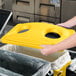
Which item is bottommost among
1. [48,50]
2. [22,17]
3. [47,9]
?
[22,17]

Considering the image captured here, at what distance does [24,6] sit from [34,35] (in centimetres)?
253

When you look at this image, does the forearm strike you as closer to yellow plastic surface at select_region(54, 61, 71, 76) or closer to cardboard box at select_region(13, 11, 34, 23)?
yellow plastic surface at select_region(54, 61, 71, 76)

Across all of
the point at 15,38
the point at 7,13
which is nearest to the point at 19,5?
the point at 7,13

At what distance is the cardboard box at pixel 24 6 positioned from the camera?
11.6ft

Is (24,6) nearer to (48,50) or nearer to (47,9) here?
(47,9)

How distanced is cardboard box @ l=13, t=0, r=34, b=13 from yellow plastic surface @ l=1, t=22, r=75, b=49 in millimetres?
2275

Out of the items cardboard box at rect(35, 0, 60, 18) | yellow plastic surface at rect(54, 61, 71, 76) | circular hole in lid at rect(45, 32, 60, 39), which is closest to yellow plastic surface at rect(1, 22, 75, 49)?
circular hole in lid at rect(45, 32, 60, 39)

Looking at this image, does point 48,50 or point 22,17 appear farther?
point 22,17

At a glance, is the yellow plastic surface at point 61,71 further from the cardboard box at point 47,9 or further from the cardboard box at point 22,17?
the cardboard box at point 22,17

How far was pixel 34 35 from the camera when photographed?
1143 mm

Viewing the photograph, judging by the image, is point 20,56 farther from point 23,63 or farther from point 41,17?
point 41,17

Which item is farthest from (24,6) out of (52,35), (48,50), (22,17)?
(48,50)

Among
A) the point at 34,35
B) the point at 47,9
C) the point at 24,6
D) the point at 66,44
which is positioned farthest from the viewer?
the point at 24,6

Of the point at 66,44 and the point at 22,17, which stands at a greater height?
the point at 66,44
